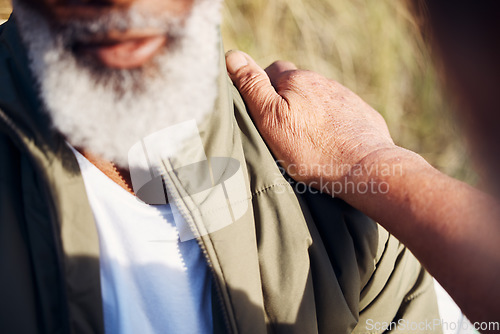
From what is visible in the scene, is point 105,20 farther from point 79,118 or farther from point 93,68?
point 79,118

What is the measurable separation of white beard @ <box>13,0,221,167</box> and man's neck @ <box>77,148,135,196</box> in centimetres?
2

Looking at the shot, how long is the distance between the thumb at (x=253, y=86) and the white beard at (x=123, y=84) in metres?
0.14

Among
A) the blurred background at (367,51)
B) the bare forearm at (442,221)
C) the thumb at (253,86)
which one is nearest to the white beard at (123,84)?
the thumb at (253,86)

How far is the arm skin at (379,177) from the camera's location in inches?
27.6

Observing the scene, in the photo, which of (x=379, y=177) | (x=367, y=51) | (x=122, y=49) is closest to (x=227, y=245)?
(x=379, y=177)

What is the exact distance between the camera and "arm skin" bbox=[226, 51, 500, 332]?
0.70 metres

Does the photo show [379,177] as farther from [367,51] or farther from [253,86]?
[367,51]

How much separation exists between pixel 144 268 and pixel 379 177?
54 centimetres

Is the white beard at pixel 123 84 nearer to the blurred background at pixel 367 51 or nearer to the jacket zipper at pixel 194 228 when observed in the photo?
the jacket zipper at pixel 194 228

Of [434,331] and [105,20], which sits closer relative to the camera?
[105,20]

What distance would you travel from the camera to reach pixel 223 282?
2.68ft

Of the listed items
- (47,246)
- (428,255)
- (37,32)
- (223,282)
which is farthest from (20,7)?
(428,255)

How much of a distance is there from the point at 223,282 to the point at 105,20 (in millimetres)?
562

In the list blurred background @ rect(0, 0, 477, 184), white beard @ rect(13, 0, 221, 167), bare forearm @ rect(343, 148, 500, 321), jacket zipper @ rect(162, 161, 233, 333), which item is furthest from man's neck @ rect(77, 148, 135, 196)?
blurred background @ rect(0, 0, 477, 184)
